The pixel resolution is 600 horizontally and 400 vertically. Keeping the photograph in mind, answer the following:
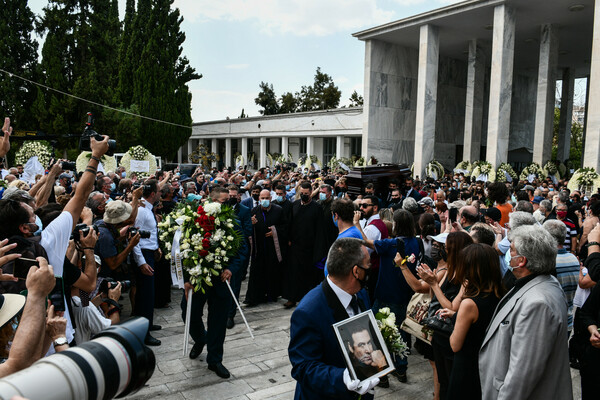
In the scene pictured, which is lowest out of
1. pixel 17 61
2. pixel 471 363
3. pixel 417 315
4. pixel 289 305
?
pixel 289 305

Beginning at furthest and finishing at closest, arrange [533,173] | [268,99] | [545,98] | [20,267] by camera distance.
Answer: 1. [268,99]
2. [545,98]
3. [533,173]
4. [20,267]

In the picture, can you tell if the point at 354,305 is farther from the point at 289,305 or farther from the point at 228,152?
the point at 228,152

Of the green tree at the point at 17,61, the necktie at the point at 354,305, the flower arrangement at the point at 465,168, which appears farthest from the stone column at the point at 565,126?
the green tree at the point at 17,61

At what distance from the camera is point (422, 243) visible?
5625 millimetres

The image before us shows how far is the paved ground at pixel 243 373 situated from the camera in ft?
15.5

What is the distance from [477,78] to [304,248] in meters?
24.7

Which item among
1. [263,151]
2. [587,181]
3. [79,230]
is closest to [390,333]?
[79,230]

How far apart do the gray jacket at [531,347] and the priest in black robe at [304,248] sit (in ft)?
15.9

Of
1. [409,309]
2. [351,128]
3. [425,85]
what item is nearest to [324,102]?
[351,128]

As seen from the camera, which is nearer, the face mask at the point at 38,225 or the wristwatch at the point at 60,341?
the wristwatch at the point at 60,341

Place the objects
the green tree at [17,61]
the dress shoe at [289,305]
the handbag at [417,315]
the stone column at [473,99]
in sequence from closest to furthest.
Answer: the handbag at [417,315] → the dress shoe at [289,305] → the stone column at [473,99] → the green tree at [17,61]

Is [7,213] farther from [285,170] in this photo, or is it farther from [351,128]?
[351,128]

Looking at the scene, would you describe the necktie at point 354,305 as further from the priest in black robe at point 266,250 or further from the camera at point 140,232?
the priest in black robe at point 266,250

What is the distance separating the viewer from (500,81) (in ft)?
73.3
